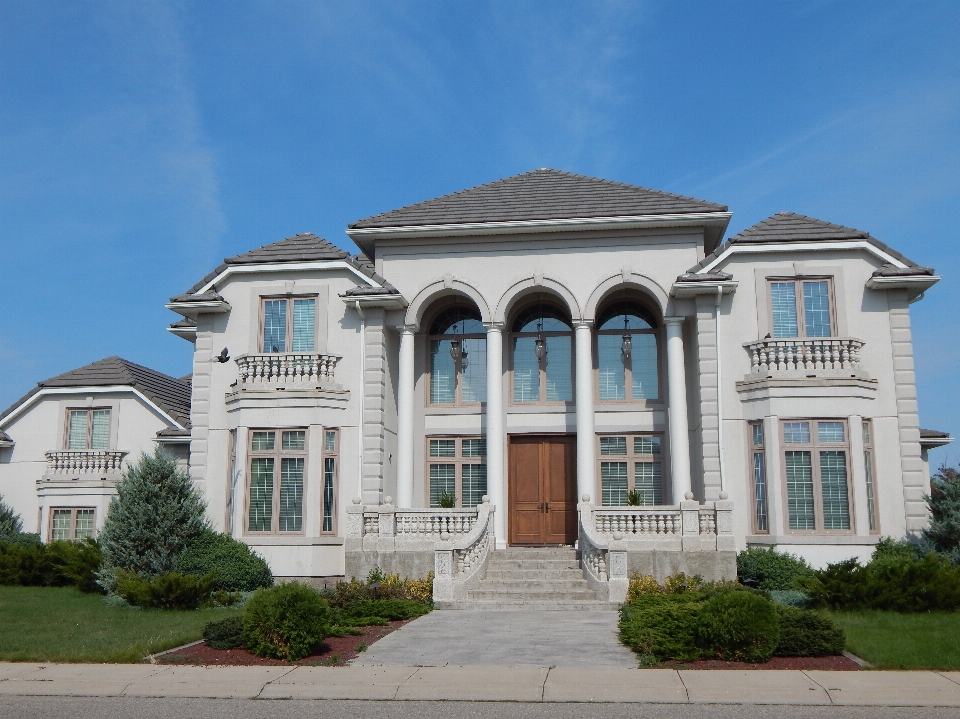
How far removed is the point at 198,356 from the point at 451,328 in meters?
6.35

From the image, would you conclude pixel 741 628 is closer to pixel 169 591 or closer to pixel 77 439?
pixel 169 591

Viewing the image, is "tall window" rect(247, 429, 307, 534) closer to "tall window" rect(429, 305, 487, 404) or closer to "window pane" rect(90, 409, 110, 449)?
"tall window" rect(429, 305, 487, 404)

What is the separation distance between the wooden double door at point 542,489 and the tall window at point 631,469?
80cm

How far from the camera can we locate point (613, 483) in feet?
73.0

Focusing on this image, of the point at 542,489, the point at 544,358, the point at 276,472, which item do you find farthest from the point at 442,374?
the point at 276,472

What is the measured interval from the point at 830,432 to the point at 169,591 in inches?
541

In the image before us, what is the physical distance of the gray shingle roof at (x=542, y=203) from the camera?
848 inches

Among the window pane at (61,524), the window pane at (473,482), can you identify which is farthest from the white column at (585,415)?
the window pane at (61,524)

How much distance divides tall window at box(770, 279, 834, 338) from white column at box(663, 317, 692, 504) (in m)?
2.17

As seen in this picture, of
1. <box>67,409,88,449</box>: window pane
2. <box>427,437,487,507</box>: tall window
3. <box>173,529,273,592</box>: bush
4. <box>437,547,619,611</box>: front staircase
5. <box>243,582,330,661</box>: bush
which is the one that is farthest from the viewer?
<box>67,409,88,449</box>: window pane

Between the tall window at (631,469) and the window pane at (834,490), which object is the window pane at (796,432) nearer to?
the window pane at (834,490)

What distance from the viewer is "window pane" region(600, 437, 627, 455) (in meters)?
22.4

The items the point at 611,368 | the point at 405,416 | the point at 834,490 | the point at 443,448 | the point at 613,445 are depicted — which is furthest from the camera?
the point at 443,448

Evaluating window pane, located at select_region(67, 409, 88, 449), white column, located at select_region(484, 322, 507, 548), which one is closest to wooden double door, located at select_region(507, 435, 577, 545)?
white column, located at select_region(484, 322, 507, 548)
